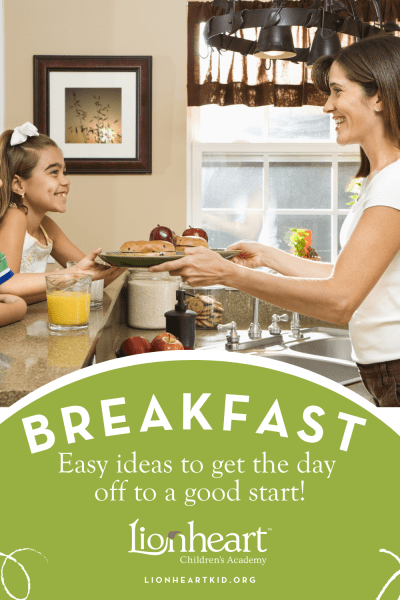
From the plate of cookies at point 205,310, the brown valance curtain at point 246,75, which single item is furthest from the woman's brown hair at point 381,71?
the brown valance curtain at point 246,75

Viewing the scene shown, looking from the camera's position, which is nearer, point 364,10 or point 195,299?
point 195,299

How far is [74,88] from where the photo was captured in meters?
2.91

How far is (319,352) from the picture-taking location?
2256 mm

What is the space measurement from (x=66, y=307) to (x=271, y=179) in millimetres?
2289

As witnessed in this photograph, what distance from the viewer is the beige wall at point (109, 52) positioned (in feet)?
9.54

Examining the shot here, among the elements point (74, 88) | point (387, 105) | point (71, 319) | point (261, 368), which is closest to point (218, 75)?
point (74, 88)

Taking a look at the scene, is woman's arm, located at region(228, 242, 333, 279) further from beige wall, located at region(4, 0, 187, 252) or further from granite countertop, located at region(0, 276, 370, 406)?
beige wall, located at region(4, 0, 187, 252)

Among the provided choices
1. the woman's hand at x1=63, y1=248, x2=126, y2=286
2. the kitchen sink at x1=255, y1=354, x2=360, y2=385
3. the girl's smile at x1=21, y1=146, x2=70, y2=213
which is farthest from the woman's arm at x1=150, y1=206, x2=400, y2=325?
the girl's smile at x1=21, y1=146, x2=70, y2=213

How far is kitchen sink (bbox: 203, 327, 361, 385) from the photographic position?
74.4 inches

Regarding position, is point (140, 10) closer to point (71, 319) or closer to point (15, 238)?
point (15, 238)

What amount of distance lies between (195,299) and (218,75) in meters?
1.36

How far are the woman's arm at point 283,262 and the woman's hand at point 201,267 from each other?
0.36m

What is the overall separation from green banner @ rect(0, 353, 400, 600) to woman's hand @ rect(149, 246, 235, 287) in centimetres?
45

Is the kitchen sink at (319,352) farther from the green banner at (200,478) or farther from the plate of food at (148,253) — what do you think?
the green banner at (200,478)
